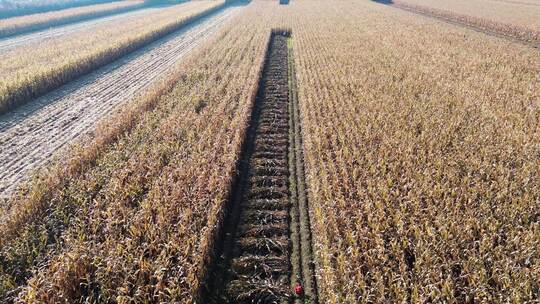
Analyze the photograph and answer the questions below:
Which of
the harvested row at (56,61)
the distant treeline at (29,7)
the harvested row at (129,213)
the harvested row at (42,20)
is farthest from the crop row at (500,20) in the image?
the distant treeline at (29,7)

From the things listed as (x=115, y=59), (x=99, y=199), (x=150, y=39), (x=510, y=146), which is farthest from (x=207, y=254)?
(x=150, y=39)

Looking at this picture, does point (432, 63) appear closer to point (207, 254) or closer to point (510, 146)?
point (510, 146)

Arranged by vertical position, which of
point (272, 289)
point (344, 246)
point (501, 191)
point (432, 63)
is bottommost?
point (272, 289)

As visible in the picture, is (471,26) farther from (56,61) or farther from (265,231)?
(265,231)

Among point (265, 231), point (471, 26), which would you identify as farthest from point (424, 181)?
point (471, 26)

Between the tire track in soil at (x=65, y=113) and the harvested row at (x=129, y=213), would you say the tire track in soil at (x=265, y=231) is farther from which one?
the tire track in soil at (x=65, y=113)
